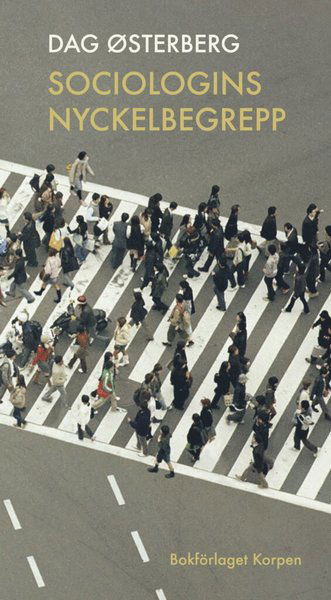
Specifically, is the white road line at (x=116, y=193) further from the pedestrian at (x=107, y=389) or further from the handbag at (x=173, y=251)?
the pedestrian at (x=107, y=389)

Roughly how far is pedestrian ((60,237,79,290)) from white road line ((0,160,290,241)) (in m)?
3.03

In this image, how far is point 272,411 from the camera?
56.4 metres

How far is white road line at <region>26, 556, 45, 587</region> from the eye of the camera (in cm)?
5444

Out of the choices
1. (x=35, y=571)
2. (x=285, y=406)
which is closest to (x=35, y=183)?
(x=285, y=406)

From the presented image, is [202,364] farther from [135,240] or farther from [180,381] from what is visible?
[135,240]

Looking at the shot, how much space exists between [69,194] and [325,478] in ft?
38.5

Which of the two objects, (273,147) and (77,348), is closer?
(77,348)

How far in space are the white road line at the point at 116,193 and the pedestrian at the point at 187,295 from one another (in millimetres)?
3093

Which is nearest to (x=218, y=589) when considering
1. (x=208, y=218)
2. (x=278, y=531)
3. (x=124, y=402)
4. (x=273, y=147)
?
(x=278, y=531)

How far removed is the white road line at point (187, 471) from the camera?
5612 centimetres

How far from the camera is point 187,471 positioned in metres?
56.6

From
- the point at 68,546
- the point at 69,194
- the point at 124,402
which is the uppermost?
the point at 69,194

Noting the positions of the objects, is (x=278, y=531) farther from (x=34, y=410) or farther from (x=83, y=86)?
(x=83, y=86)

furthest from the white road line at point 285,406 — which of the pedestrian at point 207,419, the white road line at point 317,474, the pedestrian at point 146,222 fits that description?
the pedestrian at point 146,222
